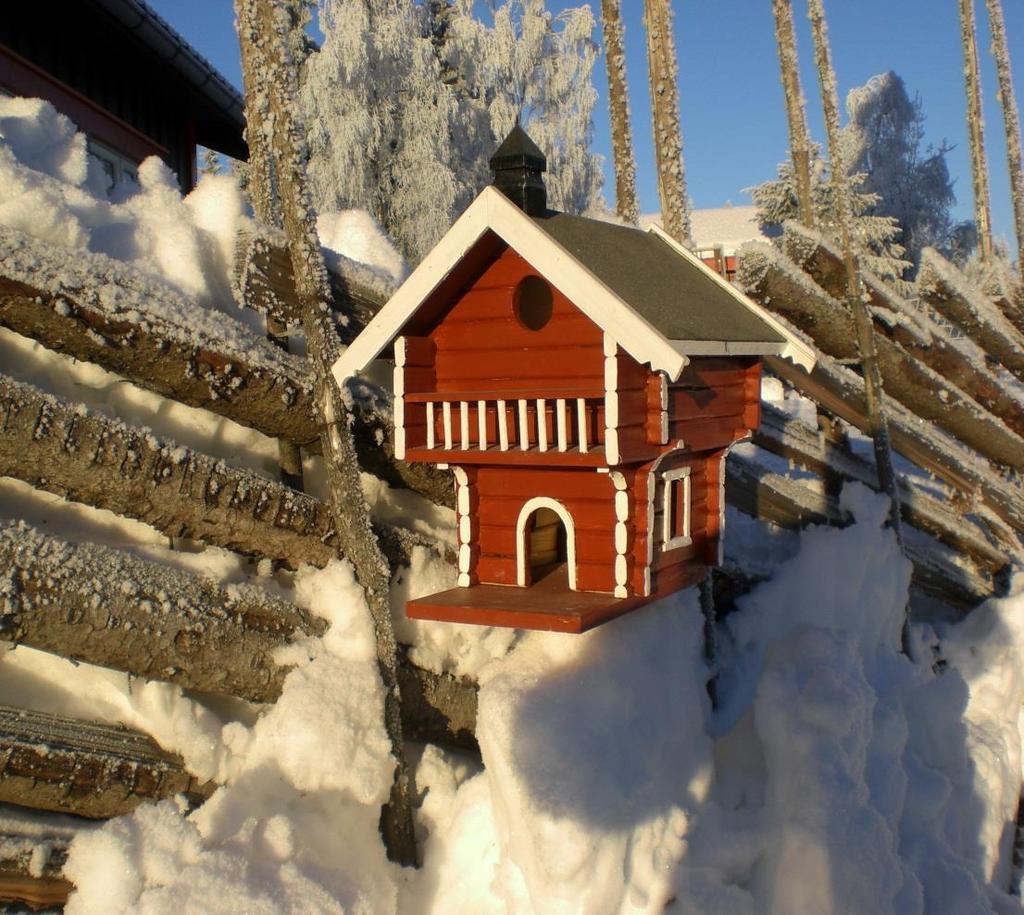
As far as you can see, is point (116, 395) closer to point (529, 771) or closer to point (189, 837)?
point (189, 837)

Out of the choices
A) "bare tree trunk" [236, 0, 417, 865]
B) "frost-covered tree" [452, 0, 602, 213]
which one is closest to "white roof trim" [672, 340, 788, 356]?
"bare tree trunk" [236, 0, 417, 865]

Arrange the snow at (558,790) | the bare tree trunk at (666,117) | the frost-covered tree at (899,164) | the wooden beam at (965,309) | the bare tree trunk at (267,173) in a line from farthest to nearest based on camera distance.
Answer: the frost-covered tree at (899,164)
the wooden beam at (965,309)
the bare tree trunk at (666,117)
the bare tree trunk at (267,173)
the snow at (558,790)

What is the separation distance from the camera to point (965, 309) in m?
7.70

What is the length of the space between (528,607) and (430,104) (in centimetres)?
1505

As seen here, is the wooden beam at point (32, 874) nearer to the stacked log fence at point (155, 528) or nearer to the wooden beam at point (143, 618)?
the stacked log fence at point (155, 528)

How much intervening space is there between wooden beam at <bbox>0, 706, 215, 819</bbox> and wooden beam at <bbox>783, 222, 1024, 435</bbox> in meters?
4.62

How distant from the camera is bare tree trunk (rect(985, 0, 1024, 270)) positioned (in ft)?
34.9

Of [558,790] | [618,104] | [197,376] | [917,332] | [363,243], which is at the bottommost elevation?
[558,790]

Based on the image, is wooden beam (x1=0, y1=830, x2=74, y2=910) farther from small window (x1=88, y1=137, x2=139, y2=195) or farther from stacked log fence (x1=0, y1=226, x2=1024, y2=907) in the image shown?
small window (x1=88, y1=137, x2=139, y2=195)

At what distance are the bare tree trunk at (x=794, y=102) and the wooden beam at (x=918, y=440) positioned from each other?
1.47m

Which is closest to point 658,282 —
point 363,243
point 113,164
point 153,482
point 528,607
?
point 528,607

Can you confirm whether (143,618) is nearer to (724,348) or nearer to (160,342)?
(160,342)

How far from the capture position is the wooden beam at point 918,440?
5.86 m

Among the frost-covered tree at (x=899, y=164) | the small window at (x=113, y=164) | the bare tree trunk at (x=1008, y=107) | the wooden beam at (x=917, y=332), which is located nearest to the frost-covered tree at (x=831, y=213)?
the frost-covered tree at (x=899, y=164)
